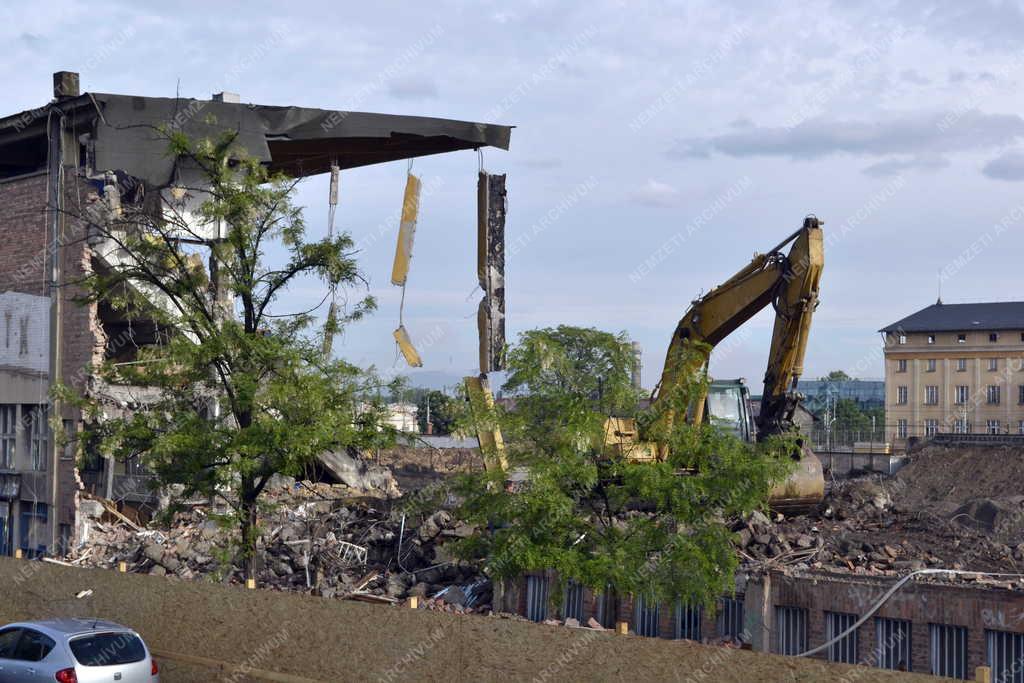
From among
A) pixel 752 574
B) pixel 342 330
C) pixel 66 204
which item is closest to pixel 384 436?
pixel 342 330

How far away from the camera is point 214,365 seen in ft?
68.3

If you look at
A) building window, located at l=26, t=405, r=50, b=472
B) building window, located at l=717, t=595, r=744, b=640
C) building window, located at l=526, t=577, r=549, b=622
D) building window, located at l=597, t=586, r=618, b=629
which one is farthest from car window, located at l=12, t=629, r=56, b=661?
building window, located at l=26, t=405, r=50, b=472

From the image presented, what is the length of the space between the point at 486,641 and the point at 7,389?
2724 cm

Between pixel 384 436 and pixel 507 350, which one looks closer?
pixel 507 350

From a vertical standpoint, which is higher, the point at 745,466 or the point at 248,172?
the point at 248,172

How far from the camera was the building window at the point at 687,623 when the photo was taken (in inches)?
795

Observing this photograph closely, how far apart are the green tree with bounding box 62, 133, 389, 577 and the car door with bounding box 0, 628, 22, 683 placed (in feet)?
13.1

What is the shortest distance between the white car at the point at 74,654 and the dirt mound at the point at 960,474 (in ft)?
117

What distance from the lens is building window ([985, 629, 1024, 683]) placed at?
16.3 meters

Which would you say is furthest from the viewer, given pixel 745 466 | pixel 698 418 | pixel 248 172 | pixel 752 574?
pixel 698 418

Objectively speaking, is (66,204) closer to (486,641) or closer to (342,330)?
(342,330)

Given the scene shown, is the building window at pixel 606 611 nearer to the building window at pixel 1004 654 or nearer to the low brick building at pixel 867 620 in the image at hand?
the low brick building at pixel 867 620

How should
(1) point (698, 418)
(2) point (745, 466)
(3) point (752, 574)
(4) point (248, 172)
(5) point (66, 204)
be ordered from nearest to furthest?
1. (2) point (745, 466)
2. (3) point (752, 574)
3. (4) point (248, 172)
4. (1) point (698, 418)
5. (5) point (66, 204)

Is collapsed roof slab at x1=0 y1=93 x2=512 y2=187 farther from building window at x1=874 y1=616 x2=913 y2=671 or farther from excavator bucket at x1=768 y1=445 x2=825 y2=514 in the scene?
building window at x1=874 y1=616 x2=913 y2=671
